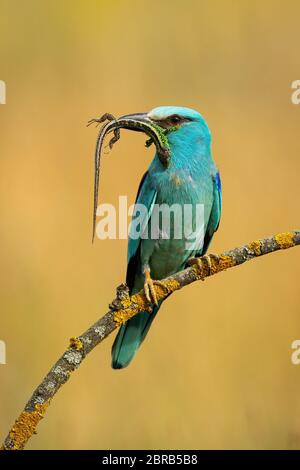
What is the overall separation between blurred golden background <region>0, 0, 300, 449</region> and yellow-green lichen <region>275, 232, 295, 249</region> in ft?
4.01

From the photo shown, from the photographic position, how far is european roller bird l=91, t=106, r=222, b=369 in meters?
3.39

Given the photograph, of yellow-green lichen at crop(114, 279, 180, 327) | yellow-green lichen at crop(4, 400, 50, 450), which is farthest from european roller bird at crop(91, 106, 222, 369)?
yellow-green lichen at crop(4, 400, 50, 450)

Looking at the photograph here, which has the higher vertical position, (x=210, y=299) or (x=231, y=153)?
(x=231, y=153)

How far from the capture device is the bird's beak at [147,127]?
119 inches

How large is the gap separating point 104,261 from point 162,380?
28.1 inches

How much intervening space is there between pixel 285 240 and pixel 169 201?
1.10 metres

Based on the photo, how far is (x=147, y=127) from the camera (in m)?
3.18

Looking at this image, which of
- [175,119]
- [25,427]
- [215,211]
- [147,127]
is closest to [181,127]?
[175,119]

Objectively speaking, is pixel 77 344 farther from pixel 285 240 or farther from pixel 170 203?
pixel 170 203

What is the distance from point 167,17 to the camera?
5172 mm

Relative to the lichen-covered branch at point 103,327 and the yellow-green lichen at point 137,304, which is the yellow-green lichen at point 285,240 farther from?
the yellow-green lichen at point 137,304

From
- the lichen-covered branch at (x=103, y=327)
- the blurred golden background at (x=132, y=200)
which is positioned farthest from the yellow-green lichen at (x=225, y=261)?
the blurred golden background at (x=132, y=200)
